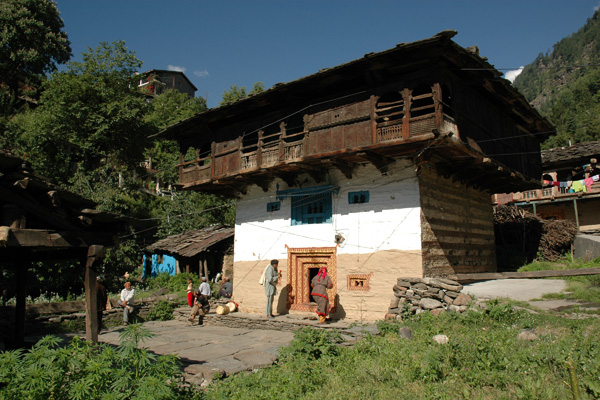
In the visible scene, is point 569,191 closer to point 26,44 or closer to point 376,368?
point 376,368

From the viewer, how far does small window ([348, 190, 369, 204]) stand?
13.0m

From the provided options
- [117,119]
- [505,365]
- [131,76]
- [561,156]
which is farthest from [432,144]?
[131,76]

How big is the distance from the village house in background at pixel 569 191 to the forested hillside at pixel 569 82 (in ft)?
Result: 74.5

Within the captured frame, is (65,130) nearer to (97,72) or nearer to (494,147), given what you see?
(97,72)

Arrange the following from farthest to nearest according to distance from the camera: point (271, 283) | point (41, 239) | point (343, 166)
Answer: point (271, 283)
point (343, 166)
point (41, 239)

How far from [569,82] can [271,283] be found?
130m

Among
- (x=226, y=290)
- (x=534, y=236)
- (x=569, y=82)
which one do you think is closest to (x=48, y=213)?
(x=226, y=290)

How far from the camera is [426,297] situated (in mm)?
10883

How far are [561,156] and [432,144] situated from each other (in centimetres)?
1535

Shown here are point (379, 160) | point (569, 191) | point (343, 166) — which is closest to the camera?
point (379, 160)

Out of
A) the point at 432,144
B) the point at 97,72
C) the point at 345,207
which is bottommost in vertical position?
the point at 345,207

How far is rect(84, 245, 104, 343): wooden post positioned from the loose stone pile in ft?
24.0

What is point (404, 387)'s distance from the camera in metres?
5.54

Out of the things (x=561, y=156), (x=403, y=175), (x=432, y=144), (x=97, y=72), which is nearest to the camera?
(x=432, y=144)
